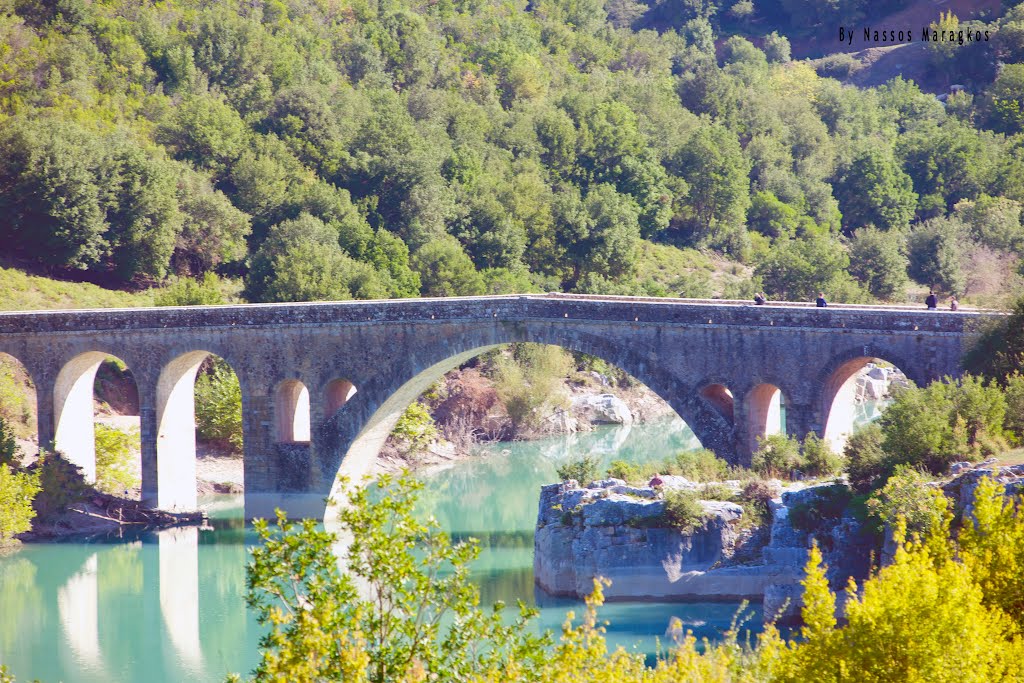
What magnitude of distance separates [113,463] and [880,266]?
23.5 metres

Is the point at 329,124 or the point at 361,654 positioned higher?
the point at 329,124

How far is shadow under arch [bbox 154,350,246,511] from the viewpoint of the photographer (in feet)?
97.7

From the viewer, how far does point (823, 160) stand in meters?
57.2

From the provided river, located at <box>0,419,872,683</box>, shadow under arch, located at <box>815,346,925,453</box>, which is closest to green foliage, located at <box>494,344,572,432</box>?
river, located at <box>0,419,872,683</box>

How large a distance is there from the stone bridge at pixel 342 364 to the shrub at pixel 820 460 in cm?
108

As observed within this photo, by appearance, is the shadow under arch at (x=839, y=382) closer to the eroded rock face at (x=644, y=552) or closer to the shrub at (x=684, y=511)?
the eroded rock face at (x=644, y=552)

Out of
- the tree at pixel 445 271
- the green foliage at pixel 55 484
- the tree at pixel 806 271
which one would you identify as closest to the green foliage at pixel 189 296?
the tree at pixel 445 271

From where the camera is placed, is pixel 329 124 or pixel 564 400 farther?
pixel 329 124

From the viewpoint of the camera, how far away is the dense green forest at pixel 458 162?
40562 mm

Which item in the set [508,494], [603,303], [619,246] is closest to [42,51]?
[619,246]

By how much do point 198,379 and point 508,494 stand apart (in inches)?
317

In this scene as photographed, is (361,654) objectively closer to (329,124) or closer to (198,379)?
(198,379)

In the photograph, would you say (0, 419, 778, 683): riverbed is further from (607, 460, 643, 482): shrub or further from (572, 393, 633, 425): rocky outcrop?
(572, 393, 633, 425): rocky outcrop

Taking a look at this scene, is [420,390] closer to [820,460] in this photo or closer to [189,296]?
[820,460]
